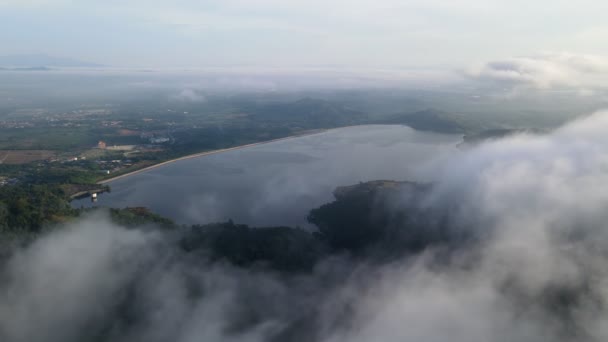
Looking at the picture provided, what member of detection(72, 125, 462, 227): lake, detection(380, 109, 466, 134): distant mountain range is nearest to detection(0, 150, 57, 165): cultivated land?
detection(72, 125, 462, 227): lake

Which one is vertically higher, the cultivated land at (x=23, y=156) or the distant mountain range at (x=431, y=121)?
the distant mountain range at (x=431, y=121)

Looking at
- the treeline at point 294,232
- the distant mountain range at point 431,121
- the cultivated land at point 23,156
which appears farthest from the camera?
the distant mountain range at point 431,121

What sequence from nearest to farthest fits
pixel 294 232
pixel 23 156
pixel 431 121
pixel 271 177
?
pixel 294 232 → pixel 271 177 → pixel 23 156 → pixel 431 121

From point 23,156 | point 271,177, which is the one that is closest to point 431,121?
point 271,177

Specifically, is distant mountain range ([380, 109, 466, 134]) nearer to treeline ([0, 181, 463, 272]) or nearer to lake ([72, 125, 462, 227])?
lake ([72, 125, 462, 227])

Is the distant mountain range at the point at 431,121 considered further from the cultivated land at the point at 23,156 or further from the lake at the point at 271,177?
the cultivated land at the point at 23,156

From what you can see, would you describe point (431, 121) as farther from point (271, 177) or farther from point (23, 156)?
point (23, 156)

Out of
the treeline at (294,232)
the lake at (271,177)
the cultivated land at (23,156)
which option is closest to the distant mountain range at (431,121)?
the lake at (271,177)

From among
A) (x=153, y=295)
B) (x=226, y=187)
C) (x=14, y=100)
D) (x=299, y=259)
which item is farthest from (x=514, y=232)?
(x=14, y=100)

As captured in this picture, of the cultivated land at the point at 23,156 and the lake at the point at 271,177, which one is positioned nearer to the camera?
the lake at the point at 271,177

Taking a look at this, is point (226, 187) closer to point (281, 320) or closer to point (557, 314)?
point (281, 320)
